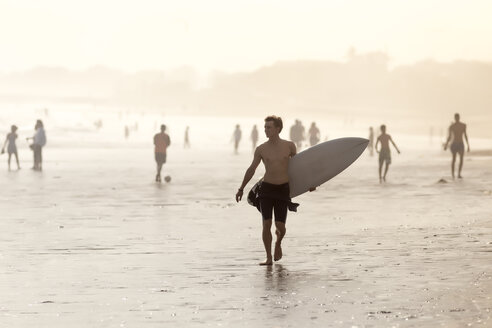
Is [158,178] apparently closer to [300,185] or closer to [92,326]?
[300,185]

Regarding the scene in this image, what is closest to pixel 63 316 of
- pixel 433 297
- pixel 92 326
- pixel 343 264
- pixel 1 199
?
pixel 92 326

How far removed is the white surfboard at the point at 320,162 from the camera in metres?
12.9

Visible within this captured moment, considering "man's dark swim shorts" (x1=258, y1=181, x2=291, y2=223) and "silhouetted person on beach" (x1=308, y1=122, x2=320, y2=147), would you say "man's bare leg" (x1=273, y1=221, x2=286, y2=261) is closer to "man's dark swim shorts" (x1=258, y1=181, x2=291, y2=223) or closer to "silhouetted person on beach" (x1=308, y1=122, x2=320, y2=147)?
"man's dark swim shorts" (x1=258, y1=181, x2=291, y2=223)

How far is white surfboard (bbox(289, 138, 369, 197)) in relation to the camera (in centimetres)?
1287

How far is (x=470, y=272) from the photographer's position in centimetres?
1093

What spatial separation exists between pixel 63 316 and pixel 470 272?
4.34 meters

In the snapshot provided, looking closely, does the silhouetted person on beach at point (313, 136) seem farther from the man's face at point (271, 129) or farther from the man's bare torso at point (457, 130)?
the man's face at point (271, 129)

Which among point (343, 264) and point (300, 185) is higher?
point (300, 185)

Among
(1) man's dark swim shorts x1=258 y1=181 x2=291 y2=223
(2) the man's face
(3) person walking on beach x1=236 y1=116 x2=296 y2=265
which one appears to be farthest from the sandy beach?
(2) the man's face

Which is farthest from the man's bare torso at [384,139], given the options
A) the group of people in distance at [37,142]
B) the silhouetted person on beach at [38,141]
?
the silhouetted person on beach at [38,141]

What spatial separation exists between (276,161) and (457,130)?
17507mm

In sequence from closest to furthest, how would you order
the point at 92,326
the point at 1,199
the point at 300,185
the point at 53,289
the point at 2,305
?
the point at 92,326 < the point at 2,305 < the point at 53,289 < the point at 300,185 < the point at 1,199

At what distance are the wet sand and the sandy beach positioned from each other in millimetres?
17

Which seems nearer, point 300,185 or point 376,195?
point 300,185
